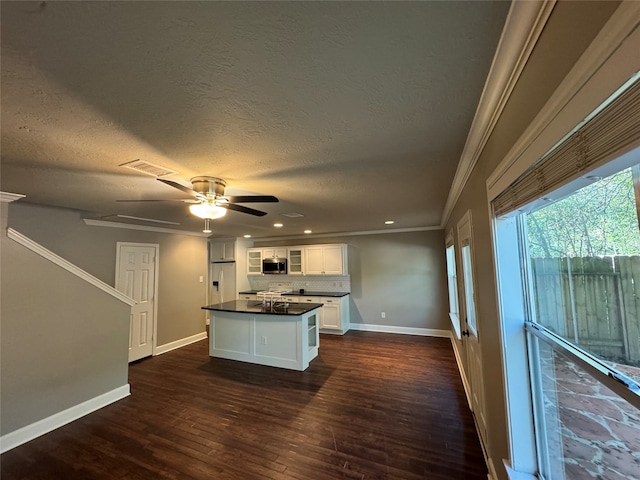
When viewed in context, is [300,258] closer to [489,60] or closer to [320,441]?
[320,441]

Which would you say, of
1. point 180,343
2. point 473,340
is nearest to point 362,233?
point 473,340

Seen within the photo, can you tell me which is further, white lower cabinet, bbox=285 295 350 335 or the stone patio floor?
white lower cabinet, bbox=285 295 350 335

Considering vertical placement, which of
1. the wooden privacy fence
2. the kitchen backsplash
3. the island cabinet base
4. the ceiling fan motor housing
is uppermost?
the ceiling fan motor housing

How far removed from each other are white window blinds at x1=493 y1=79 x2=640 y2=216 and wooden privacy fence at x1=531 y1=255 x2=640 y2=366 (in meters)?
0.29

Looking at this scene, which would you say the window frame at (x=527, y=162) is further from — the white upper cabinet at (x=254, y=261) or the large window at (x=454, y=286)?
the white upper cabinet at (x=254, y=261)

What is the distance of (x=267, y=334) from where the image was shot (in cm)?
405

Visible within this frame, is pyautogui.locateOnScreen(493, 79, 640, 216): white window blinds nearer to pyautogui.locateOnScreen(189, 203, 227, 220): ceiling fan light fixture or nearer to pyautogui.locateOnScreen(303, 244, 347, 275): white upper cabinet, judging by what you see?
pyautogui.locateOnScreen(189, 203, 227, 220): ceiling fan light fixture

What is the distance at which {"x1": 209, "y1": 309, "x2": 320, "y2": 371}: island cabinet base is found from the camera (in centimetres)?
388

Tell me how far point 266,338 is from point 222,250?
3.60 metres

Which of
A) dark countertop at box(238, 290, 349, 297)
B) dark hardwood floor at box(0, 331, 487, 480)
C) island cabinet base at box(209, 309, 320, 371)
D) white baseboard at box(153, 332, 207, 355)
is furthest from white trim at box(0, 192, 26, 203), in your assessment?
dark countertop at box(238, 290, 349, 297)

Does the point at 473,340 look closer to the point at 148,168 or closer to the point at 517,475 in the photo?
the point at 517,475

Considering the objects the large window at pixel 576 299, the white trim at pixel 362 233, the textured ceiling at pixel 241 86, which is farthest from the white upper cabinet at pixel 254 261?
the large window at pixel 576 299

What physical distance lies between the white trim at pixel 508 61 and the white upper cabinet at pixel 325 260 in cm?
446

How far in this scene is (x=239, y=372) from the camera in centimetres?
383
